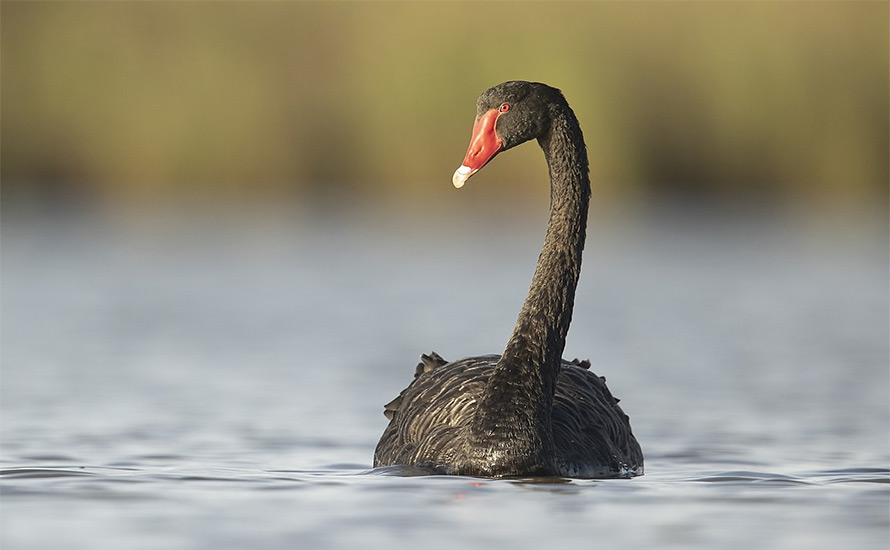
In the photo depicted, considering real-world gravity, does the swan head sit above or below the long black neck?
above

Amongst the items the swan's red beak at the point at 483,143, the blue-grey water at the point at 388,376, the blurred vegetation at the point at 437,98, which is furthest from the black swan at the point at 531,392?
the blurred vegetation at the point at 437,98

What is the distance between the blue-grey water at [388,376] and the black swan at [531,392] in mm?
170

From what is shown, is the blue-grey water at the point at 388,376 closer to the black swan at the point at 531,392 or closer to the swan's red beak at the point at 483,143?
the black swan at the point at 531,392

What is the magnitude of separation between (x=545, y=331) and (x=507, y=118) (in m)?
0.94

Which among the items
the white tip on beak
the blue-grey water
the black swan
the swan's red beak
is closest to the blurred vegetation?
the blue-grey water

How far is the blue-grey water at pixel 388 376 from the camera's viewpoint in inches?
229

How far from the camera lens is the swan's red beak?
22.2 ft

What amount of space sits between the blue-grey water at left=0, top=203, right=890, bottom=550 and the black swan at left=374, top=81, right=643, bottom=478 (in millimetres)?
170

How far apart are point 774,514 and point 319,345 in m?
7.33

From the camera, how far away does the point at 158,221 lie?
81.7 feet

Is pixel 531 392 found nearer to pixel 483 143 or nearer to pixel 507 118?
pixel 483 143

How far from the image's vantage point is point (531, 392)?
6797 mm

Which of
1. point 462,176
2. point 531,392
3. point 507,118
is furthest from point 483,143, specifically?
point 531,392

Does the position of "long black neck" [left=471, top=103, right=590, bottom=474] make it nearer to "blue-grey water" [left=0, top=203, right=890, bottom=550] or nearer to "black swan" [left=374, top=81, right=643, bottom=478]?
"black swan" [left=374, top=81, right=643, bottom=478]
